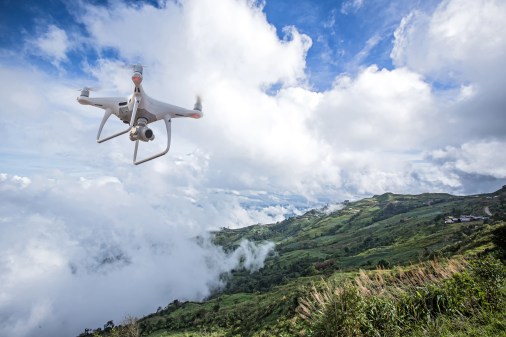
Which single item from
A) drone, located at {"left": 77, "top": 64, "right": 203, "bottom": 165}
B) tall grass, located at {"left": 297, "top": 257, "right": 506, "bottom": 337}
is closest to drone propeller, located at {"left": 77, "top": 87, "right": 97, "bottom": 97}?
drone, located at {"left": 77, "top": 64, "right": 203, "bottom": 165}

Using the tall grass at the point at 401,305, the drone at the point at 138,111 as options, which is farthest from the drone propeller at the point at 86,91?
the tall grass at the point at 401,305

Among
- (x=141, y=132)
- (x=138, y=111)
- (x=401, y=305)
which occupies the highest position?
(x=138, y=111)

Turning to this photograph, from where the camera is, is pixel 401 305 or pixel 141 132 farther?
pixel 401 305

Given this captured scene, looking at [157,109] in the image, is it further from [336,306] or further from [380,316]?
[380,316]

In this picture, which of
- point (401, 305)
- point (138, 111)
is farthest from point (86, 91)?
point (401, 305)

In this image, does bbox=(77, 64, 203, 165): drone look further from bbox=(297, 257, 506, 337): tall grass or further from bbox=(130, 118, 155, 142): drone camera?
bbox=(297, 257, 506, 337): tall grass

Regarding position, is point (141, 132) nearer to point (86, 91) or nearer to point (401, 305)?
point (86, 91)

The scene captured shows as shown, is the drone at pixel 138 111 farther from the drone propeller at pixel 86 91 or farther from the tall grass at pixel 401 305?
the tall grass at pixel 401 305
